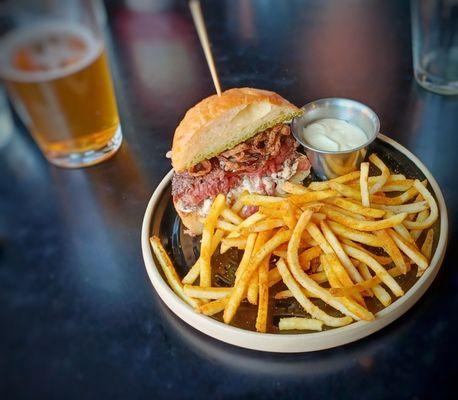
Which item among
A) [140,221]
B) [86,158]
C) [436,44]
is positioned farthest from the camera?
[436,44]

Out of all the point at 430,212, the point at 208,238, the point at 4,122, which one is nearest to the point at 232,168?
the point at 208,238

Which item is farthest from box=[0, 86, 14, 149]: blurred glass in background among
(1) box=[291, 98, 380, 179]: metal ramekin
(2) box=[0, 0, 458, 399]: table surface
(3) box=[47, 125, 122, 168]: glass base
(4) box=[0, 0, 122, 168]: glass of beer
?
(1) box=[291, 98, 380, 179]: metal ramekin

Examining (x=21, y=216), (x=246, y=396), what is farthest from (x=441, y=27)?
(x=21, y=216)

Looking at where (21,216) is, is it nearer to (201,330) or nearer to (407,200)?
(201,330)

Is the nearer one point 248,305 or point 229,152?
point 248,305

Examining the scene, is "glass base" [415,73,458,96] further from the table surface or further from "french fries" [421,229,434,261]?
"french fries" [421,229,434,261]

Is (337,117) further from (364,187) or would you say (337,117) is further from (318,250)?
(318,250)

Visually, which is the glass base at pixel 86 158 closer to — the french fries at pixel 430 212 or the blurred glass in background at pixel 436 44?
Answer: the french fries at pixel 430 212
